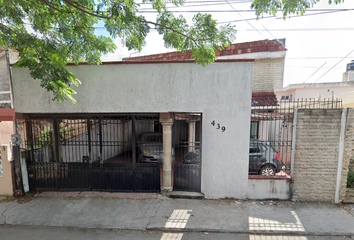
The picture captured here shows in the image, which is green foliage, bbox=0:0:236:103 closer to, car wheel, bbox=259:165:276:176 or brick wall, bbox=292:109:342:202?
brick wall, bbox=292:109:342:202

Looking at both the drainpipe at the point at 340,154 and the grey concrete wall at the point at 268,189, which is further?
the grey concrete wall at the point at 268,189

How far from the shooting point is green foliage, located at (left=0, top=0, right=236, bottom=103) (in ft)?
13.0

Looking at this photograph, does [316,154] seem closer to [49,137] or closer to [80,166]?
[80,166]

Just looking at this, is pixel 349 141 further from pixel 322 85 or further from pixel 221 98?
pixel 322 85

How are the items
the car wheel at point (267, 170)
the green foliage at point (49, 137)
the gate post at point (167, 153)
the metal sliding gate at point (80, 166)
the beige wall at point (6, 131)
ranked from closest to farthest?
the gate post at point (167, 153), the metal sliding gate at point (80, 166), the green foliage at point (49, 137), the car wheel at point (267, 170), the beige wall at point (6, 131)

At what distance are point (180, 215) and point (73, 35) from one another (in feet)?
16.7

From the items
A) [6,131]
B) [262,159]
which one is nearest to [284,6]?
[262,159]

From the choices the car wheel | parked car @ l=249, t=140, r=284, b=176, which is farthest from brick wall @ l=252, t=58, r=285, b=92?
the car wheel

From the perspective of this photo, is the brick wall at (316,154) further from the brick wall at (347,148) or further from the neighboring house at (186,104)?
the neighboring house at (186,104)

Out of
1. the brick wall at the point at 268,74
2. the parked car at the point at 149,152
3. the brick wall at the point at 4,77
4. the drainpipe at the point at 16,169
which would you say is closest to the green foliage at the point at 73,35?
the brick wall at the point at 4,77

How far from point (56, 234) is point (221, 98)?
493 centimetres

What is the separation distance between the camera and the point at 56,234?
3727mm

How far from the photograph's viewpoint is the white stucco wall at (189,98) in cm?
480

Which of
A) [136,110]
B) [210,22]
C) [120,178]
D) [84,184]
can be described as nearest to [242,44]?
[210,22]
